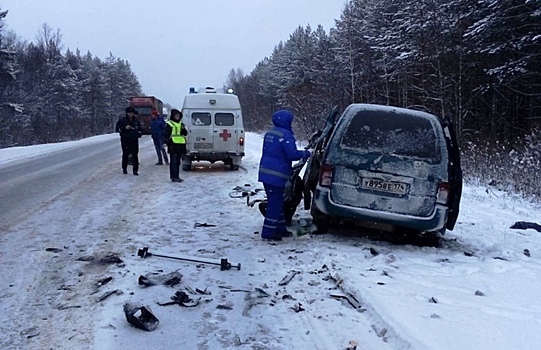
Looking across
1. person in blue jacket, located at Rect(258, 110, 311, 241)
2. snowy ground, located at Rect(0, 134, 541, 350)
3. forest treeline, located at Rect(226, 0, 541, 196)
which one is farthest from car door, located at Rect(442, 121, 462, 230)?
forest treeline, located at Rect(226, 0, 541, 196)

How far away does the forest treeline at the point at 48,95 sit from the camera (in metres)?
43.3

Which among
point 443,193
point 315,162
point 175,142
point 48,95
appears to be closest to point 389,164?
point 443,193

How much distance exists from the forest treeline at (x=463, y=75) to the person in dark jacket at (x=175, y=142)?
24.3 feet

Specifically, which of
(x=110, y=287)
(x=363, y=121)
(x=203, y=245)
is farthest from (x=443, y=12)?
(x=110, y=287)

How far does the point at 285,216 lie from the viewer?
7664mm

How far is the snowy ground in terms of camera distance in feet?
12.5

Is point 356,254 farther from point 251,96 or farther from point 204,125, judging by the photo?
point 251,96

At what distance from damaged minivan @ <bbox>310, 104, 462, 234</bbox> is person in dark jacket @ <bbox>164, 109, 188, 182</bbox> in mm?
7064

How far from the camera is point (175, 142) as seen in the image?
43.5 ft

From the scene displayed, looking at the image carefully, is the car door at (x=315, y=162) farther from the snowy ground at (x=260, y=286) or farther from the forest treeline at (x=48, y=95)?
the forest treeline at (x=48, y=95)

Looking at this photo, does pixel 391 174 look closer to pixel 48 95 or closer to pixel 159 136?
pixel 159 136

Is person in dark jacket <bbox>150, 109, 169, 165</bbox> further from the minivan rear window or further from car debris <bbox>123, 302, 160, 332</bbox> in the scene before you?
car debris <bbox>123, 302, 160, 332</bbox>

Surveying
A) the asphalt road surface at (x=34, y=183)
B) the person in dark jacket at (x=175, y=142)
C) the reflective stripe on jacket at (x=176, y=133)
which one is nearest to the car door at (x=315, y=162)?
the asphalt road surface at (x=34, y=183)

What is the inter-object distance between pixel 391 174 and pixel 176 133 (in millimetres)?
8315
